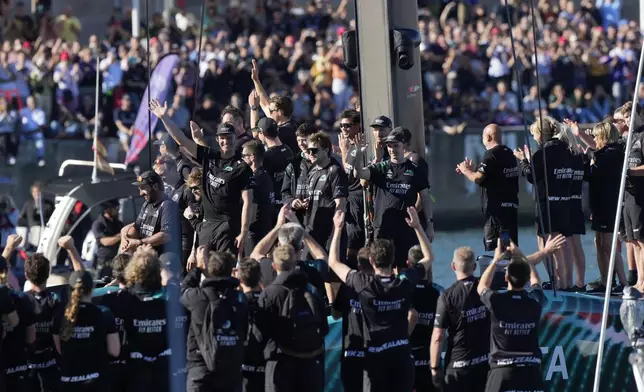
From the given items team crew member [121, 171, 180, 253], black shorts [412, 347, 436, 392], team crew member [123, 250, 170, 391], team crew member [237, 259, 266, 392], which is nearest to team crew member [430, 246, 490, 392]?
black shorts [412, 347, 436, 392]

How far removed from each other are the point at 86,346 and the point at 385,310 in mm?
2317

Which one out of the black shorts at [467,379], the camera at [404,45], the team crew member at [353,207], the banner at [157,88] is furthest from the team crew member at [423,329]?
the banner at [157,88]

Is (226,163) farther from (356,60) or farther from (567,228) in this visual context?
(567,228)

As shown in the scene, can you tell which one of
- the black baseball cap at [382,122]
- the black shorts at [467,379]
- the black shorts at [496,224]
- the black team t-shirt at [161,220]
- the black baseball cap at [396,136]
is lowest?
the black shorts at [467,379]

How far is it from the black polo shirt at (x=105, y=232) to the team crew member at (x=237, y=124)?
5.02 meters

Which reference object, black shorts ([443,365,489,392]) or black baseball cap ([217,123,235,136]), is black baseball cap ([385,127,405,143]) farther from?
black shorts ([443,365,489,392])

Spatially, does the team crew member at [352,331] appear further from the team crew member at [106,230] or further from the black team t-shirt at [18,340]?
the team crew member at [106,230]

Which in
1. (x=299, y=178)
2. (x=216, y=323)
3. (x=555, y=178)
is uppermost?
(x=299, y=178)

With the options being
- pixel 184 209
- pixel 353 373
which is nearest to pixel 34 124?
pixel 184 209

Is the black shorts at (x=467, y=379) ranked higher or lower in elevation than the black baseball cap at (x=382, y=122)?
lower

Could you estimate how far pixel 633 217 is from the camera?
15.1 meters

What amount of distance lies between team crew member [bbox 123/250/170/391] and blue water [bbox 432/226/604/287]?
9577 millimetres

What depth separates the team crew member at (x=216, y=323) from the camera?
1156 centimetres

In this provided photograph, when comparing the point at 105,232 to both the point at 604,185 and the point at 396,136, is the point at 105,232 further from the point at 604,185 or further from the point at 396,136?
the point at 396,136
